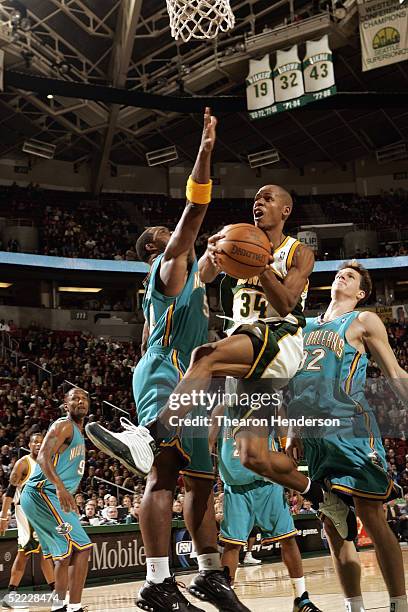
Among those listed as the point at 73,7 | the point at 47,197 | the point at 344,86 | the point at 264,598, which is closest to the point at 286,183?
the point at 344,86

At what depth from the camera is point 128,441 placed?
13.2ft

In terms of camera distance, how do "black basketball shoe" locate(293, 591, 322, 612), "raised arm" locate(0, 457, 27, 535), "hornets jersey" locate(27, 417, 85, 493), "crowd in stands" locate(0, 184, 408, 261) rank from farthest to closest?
1. "crowd in stands" locate(0, 184, 408, 261)
2. "raised arm" locate(0, 457, 27, 535)
3. "hornets jersey" locate(27, 417, 85, 493)
4. "black basketball shoe" locate(293, 591, 322, 612)

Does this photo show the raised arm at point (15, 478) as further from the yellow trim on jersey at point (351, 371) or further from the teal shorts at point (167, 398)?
the yellow trim on jersey at point (351, 371)

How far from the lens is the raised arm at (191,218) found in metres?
4.43

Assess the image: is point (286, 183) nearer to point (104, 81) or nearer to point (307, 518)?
point (104, 81)

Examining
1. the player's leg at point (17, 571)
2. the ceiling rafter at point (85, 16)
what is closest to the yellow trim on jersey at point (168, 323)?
the player's leg at point (17, 571)

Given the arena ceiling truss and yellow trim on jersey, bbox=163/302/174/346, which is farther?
the arena ceiling truss

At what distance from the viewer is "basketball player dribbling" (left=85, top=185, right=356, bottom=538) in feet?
13.6

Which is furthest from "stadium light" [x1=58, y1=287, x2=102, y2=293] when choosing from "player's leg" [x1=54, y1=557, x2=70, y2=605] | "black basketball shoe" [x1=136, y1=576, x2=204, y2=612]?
"black basketball shoe" [x1=136, y1=576, x2=204, y2=612]

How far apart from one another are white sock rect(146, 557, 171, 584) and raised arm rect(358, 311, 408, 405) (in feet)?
5.85

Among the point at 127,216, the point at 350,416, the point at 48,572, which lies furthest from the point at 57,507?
the point at 127,216

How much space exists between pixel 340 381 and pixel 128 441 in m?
1.80

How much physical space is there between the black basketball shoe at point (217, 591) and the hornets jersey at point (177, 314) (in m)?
1.35

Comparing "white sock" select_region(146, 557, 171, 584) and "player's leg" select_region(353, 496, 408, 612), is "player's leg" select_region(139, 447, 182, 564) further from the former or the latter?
"player's leg" select_region(353, 496, 408, 612)
